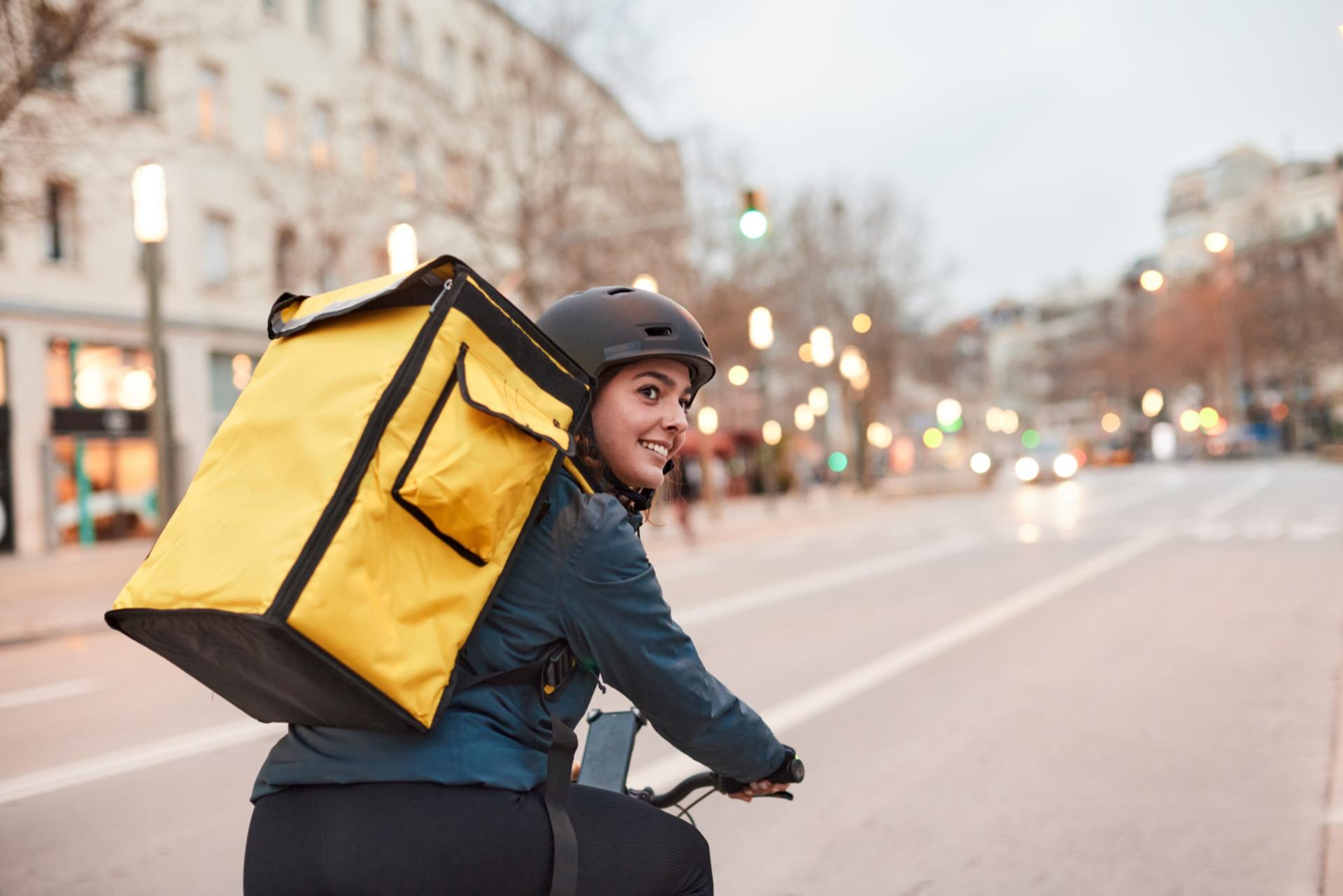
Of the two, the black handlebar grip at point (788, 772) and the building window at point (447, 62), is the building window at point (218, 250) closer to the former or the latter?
the building window at point (447, 62)

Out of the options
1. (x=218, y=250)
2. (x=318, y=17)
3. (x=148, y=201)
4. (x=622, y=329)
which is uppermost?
(x=318, y=17)

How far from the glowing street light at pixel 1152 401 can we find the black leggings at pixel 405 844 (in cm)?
8951

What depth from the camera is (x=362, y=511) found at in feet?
5.41

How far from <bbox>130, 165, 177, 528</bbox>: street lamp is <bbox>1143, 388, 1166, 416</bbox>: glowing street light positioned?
80722 millimetres

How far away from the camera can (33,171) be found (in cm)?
1310

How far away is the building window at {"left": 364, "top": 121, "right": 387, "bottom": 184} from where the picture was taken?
1102 inches

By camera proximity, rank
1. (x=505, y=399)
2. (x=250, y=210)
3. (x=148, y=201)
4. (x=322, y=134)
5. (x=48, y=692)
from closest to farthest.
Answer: (x=505, y=399), (x=48, y=692), (x=148, y=201), (x=250, y=210), (x=322, y=134)

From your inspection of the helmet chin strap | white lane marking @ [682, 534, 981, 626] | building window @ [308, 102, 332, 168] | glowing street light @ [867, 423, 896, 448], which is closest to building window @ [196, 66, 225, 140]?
building window @ [308, 102, 332, 168]

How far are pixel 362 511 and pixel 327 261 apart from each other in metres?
24.2

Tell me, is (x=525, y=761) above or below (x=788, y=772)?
above

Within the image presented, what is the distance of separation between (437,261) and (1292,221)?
91.2 meters

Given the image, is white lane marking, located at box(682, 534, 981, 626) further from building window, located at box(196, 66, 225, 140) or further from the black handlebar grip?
building window, located at box(196, 66, 225, 140)

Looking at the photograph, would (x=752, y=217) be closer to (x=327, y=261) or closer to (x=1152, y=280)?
(x=1152, y=280)

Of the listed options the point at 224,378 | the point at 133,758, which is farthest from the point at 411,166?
the point at 133,758
